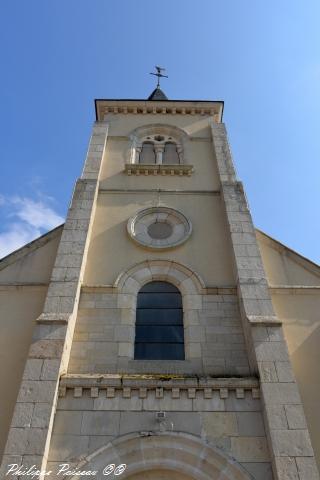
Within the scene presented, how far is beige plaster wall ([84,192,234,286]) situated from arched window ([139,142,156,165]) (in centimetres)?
299

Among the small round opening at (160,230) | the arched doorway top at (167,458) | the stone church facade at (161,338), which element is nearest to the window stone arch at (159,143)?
the stone church facade at (161,338)

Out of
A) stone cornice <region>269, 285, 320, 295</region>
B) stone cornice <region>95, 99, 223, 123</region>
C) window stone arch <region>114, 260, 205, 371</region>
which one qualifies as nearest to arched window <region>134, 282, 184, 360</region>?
window stone arch <region>114, 260, 205, 371</region>

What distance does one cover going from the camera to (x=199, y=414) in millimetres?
6801

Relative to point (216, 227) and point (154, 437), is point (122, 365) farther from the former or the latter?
point (216, 227)

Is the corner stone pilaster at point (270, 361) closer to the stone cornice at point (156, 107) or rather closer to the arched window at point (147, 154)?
the arched window at point (147, 154)

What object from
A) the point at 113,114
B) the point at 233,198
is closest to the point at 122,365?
the point at 233,198

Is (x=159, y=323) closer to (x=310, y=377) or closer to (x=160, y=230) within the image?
(x=160, y=230)

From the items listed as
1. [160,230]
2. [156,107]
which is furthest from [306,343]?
[156,107]

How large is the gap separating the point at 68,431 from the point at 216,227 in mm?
6408

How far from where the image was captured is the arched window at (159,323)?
27.3ft

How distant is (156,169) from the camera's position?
13.1 meters

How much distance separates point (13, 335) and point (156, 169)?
7.13m

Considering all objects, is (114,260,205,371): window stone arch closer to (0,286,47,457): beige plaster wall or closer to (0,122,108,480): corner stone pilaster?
(0,122,108,480): corner stone pilaster

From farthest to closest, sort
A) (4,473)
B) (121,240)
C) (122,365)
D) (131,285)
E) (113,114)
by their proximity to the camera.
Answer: (113,114) → (121,240) → (131,285) → (122,365) → (4,473)
